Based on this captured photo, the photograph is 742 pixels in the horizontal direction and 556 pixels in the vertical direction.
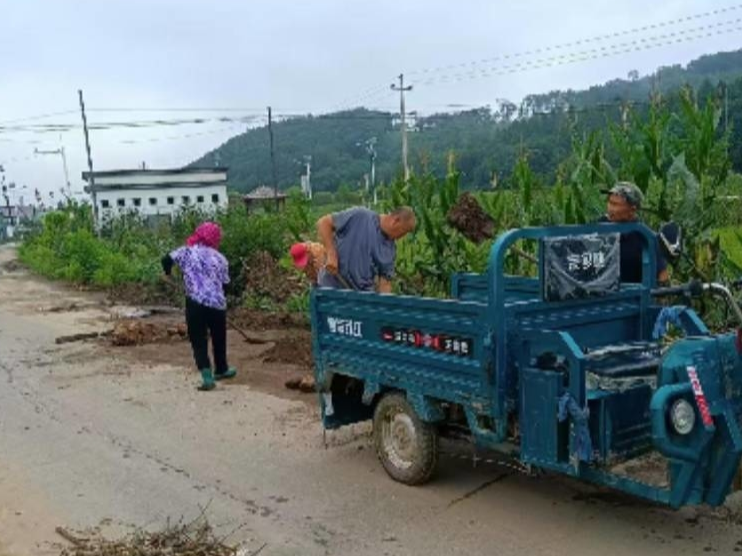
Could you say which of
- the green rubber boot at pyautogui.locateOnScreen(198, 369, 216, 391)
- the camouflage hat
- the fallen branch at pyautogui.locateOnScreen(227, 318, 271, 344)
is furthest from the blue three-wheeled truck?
the fallen branch at pyautogui.locateOnScreen(227, 318, 271, 344)

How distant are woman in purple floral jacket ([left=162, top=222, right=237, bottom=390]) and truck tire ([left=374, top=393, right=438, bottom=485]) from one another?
135 inches

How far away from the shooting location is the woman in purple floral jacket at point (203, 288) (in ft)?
28.3

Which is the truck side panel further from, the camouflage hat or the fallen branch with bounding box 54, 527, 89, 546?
the fallen branch with bounding box 54, 527, 89, 546

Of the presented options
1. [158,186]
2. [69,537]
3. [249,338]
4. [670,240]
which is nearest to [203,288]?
[249,338]

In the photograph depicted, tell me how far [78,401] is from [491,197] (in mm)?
4934

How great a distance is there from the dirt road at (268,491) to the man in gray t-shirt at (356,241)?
1.29 meters

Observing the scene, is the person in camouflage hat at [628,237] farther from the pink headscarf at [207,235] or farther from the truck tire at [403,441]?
the pink headscarf at [207,235]

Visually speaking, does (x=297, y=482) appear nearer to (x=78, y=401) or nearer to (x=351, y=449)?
(x=351, y=449)

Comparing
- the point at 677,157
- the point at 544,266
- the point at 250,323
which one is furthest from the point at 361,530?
the point at 250,323

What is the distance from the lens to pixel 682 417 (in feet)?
12.4

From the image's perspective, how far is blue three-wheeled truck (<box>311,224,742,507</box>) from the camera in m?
3.83

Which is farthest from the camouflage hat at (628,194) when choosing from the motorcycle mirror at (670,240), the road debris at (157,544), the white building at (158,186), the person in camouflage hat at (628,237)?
the white building at (158,186)

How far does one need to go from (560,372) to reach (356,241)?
2442 mm

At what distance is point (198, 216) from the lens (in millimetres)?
22219
